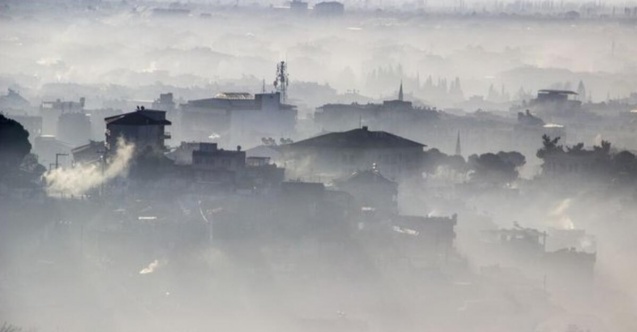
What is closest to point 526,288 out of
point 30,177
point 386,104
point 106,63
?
point 30,177

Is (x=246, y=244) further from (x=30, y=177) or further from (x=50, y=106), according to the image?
(x=50, y=106)

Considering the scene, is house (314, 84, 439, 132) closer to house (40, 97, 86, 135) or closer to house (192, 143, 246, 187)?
house (40, 97, 86, 135)

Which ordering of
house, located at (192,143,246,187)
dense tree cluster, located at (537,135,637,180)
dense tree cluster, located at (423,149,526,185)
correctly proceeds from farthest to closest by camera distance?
dense tree cluster, located at (537,135,637,180) → dense tree cluster, located at (423,149,526,185) → house, located at (192,143,246,187)

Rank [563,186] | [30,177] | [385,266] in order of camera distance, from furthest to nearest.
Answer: [563,186] → [30,177] → [385,266]

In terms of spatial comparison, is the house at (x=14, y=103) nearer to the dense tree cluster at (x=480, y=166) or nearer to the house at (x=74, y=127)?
the house at (x=74, y=127)

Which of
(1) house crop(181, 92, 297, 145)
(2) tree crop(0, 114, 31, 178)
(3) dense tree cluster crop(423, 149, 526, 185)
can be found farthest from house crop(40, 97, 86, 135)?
(2) tree crop(0, 114, 31, 178)

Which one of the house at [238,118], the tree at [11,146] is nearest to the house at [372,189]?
the tree at [11,146]
